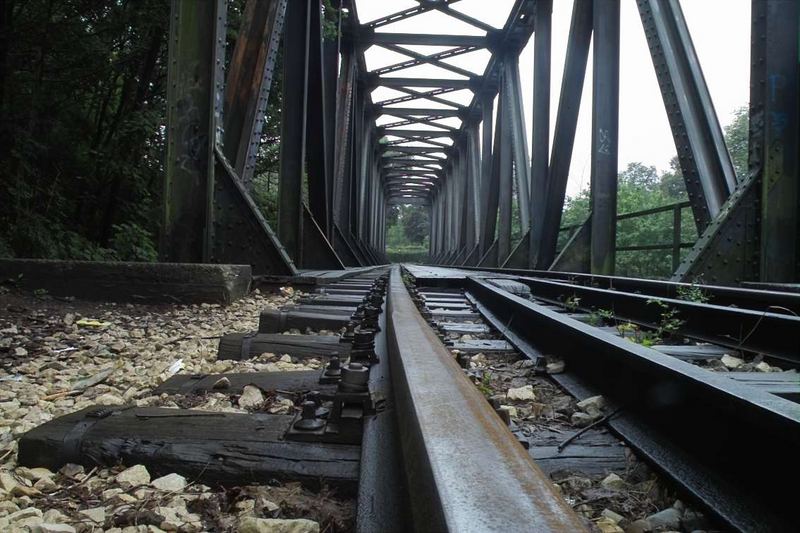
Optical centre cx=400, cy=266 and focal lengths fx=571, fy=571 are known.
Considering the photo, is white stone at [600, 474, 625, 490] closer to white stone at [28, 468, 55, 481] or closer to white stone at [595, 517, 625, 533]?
white stone at [595, 517, 625, 533]

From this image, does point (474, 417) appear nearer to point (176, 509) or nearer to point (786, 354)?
point (176, 509)

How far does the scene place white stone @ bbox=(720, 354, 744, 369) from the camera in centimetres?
202

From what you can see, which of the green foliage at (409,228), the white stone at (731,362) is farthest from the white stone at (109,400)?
the green foliage at (409,228)

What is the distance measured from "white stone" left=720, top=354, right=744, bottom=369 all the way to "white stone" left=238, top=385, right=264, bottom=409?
1.60m

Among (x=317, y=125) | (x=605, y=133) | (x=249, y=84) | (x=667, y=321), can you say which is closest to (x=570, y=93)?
(x=605, y=133)

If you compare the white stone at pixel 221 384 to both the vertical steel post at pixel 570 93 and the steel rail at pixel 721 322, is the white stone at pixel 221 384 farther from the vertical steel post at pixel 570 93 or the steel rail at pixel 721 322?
the vertical steel post at pixel 570 93

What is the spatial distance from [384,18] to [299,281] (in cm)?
1272

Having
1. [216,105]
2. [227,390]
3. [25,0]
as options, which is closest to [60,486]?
[227,390]

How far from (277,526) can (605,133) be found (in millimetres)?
6665

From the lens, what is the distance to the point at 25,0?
287 inches

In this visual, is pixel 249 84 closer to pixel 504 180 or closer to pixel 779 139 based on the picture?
pixel 779 139

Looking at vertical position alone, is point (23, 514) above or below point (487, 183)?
below

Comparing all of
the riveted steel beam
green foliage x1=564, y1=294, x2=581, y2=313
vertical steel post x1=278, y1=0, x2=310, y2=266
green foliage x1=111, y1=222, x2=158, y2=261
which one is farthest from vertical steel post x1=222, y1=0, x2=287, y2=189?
the riveted steel beam

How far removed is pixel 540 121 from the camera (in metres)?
9.78
